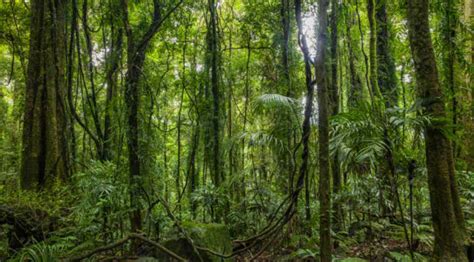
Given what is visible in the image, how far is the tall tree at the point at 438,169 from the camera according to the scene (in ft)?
8.62

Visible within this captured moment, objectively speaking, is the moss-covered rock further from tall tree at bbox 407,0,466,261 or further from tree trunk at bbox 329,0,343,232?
tall tree at bbox 407,0,466,261

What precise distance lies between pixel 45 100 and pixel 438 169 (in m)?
5.15

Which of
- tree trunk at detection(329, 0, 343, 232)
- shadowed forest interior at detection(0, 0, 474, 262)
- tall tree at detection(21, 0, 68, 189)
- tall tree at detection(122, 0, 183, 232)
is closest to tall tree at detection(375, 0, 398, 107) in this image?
shadowed forest interior at detection(0, 0, 474, 262)

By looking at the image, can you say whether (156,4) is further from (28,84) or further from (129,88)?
(28,84)

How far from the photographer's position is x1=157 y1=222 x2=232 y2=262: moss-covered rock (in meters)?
3.49

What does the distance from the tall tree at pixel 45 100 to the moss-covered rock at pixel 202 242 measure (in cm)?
240

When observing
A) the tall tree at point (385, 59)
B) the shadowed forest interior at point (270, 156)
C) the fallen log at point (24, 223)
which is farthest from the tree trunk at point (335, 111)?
the fallen log at point (24, 223)

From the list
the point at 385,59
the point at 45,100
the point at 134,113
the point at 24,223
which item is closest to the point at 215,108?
the point at 134,113

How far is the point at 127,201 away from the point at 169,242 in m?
0.72

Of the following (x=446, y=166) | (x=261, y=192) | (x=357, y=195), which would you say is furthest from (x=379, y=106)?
(x=261, y=192)

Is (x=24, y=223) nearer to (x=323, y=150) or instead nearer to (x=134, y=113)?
(x=134, y=113)

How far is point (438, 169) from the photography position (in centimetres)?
267

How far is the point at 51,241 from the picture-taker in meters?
3.58

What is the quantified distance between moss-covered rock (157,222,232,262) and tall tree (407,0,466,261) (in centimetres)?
209
